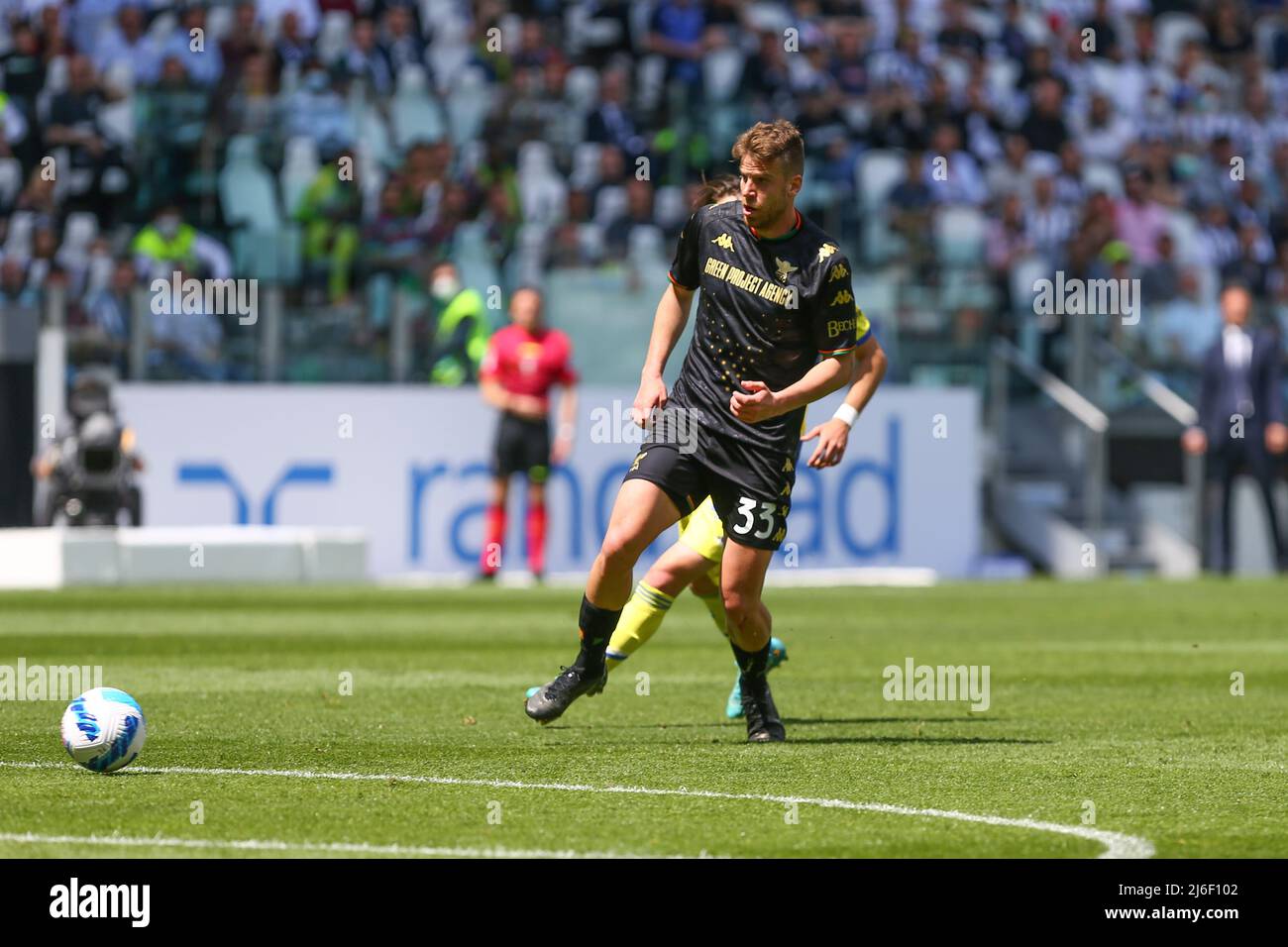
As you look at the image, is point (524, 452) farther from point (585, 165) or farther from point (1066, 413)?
point (1066, 413)

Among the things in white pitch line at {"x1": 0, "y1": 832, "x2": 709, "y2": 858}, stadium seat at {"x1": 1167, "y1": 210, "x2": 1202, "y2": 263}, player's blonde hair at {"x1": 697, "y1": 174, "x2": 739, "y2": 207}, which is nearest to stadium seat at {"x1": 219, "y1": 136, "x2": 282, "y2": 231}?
stadium seat at {"x1": 1167, "y1": 210, "x2": 1202, "y2": 263}

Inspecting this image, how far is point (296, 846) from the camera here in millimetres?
5883

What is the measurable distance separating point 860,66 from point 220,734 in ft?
63.1

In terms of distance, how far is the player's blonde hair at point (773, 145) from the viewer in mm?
8047

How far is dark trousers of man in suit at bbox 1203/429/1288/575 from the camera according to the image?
2198 cm

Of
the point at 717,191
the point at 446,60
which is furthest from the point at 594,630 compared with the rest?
the point at 446,60

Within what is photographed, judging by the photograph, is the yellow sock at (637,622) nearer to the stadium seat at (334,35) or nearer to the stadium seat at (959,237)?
the stadium seat at (959,237)

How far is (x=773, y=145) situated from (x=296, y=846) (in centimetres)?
326

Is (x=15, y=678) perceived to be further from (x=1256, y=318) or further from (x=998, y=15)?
(x=998, y=15)

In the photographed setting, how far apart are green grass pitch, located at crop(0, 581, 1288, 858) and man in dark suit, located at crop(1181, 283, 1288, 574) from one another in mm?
5670

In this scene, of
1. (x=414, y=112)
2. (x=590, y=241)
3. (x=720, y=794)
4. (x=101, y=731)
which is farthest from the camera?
(x=414, y=112)

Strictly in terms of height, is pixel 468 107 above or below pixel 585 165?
above

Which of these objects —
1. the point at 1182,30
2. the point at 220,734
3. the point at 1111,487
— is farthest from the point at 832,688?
the point at 1182,30
